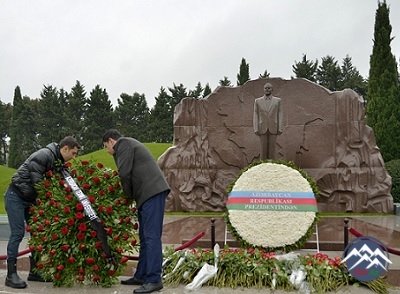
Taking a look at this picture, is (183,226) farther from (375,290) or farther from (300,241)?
(375,290)

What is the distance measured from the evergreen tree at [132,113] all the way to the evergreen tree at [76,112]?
3383 millimetres

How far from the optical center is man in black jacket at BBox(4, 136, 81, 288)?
4152 mm

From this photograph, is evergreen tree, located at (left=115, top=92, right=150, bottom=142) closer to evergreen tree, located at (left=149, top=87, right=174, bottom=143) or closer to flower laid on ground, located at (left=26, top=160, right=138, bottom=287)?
evergreen tree, located at (left=149, top=87, right=174, bottom=143)

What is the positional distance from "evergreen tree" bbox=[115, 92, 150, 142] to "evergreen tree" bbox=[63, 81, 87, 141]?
3.38 m

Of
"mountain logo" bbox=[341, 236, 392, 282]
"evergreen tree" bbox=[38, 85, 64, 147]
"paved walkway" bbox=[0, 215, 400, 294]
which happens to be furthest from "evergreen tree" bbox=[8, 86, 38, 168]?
"mountain logo" bbox=[341, 236, 392, 282]

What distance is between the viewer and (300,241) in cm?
568

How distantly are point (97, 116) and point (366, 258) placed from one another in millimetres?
34859

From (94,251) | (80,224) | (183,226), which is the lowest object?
(183,226)

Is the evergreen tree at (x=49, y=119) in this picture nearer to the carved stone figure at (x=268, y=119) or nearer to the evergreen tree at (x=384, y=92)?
the evergreen tree at (x=384, y=92)

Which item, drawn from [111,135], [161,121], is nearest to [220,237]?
[111,135]

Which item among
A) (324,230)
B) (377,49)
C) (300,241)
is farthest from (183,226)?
(377,49)

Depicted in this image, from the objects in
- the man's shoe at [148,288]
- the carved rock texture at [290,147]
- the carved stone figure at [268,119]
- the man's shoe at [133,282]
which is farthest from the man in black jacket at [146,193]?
the carved rock texture at [290,147]

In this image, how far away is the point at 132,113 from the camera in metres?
41.3

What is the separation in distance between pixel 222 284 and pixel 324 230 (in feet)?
14.4
